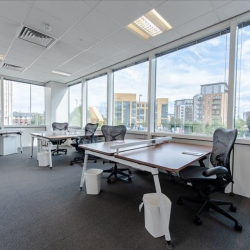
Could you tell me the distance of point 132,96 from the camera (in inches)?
179

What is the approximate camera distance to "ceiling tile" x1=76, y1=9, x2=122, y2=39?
250 cm

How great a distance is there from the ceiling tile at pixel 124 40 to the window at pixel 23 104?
5126 millimetres

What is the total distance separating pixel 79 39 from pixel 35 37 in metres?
0.88

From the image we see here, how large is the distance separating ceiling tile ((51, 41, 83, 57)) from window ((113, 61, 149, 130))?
5.01 feet

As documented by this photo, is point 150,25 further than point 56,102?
No

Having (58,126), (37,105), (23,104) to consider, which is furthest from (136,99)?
(23,104)

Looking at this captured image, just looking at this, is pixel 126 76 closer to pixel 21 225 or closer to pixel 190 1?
pixel 190 1

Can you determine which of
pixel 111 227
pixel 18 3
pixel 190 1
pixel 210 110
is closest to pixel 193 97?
pixel 210 110

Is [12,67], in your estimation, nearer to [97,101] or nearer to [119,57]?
[97,101]

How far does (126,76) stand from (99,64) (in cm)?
90

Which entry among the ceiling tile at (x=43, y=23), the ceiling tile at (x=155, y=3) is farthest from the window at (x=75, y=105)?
the ceiling tile at (x=155, y=3)

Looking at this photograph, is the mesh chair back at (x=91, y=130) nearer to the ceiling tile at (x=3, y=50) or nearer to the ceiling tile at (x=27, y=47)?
the ceiling tile at (x=27, y=47)

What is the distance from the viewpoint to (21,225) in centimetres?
172

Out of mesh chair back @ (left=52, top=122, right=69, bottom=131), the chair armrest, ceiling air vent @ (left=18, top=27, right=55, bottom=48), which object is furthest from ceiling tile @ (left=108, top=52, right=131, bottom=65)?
the chair armrest
